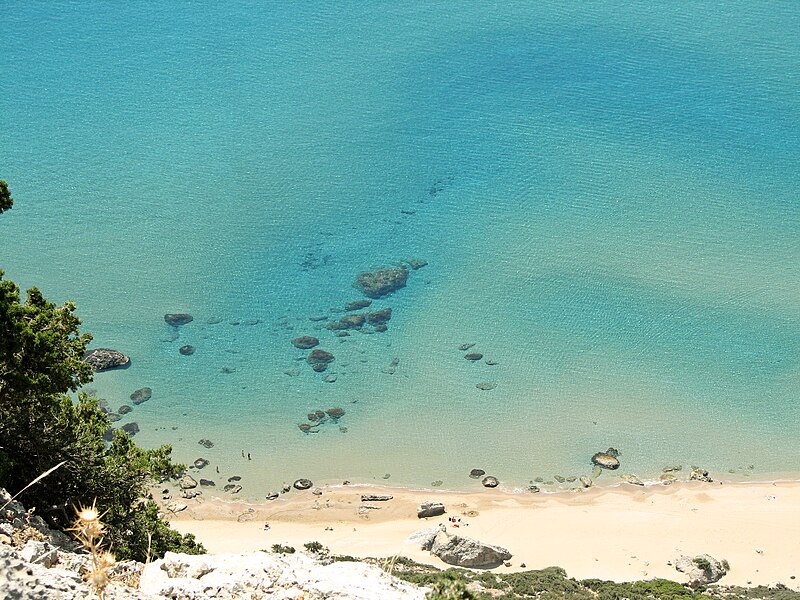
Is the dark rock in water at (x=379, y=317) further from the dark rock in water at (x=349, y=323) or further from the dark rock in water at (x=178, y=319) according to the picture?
the dark rock in water at (x=178, y=319)

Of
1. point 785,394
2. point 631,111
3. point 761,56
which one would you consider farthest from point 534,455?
point 761,56

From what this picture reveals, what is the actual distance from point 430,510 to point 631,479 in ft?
32.6

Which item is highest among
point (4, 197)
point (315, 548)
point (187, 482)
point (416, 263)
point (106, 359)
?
point (416, 263)

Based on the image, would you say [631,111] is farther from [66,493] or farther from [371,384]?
[66,493]

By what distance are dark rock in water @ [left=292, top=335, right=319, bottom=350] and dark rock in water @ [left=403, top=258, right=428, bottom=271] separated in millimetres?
8420

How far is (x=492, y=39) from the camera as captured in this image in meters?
73.1

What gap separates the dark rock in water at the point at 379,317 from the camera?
4762cm

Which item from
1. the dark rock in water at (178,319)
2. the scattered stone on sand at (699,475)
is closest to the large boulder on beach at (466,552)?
the scattered stone on sand at (699,475)

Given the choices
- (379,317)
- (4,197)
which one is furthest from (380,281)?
(4,197)

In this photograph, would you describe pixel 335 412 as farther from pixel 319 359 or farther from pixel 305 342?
pixel 305 342

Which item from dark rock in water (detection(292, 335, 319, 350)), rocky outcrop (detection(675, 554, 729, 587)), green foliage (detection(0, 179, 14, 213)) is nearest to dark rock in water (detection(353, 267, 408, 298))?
dark rock in water (detection(292, 335, 319, 350))

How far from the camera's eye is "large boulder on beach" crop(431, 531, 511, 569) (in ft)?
104

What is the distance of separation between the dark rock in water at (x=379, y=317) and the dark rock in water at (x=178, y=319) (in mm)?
10276

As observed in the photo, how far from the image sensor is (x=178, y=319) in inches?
1892
